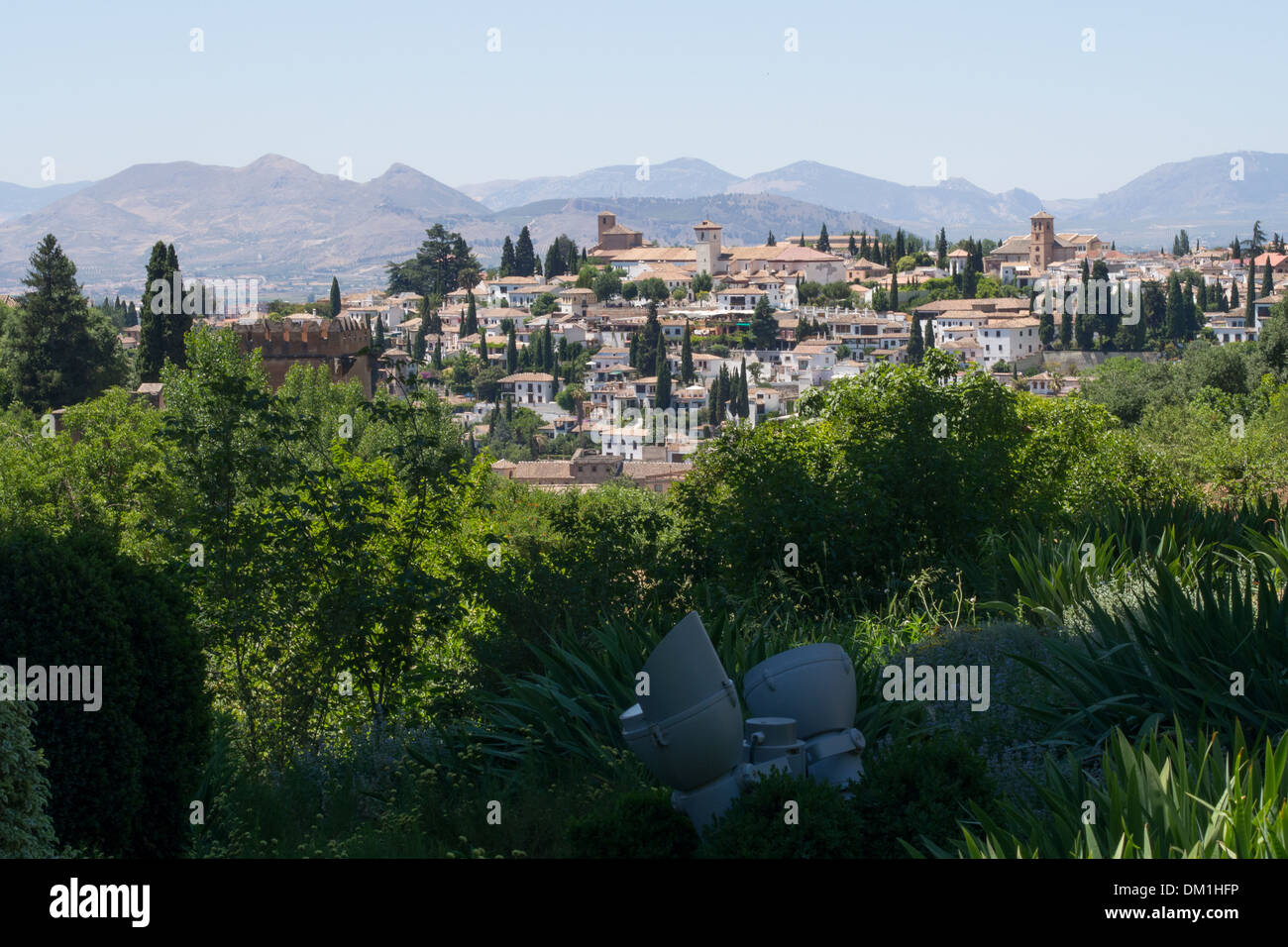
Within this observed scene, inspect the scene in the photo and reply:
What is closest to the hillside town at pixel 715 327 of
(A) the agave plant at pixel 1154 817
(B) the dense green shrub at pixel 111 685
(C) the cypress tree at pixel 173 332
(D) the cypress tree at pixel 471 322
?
(D) the cypress tree at pixel 471 322

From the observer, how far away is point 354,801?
5.19m

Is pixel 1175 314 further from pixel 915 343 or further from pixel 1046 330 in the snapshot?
pixel 915 343

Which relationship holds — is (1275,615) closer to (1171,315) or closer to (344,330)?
(344,330)

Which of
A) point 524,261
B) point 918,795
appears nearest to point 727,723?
point 918,795

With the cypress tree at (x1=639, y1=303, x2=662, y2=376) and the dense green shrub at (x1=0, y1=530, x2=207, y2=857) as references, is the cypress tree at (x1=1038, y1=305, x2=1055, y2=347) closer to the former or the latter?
the cypress tree at (x1=639, y1=303, x2=662, y2=376)

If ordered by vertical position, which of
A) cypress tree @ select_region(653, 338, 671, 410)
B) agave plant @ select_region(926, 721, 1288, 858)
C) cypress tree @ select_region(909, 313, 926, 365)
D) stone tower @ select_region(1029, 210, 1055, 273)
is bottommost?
agave plant @ select_region(926, 721, 1288, 858)

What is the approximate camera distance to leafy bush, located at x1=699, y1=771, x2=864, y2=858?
350 cm

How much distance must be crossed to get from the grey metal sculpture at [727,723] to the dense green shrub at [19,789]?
1834 millimetres

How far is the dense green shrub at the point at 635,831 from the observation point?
3660 mm

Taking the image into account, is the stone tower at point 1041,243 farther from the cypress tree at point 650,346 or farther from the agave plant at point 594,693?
the agave plant at point 594,693

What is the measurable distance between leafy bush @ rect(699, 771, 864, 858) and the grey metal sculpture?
287 mm

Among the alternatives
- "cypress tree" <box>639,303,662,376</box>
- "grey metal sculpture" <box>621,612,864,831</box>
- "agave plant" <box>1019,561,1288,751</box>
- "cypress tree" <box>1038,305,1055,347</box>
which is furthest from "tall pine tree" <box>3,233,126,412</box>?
"cypress tree" <box>1038,305,1055,347</box>

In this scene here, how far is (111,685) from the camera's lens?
4.61 meters

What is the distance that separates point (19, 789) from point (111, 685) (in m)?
0.84
